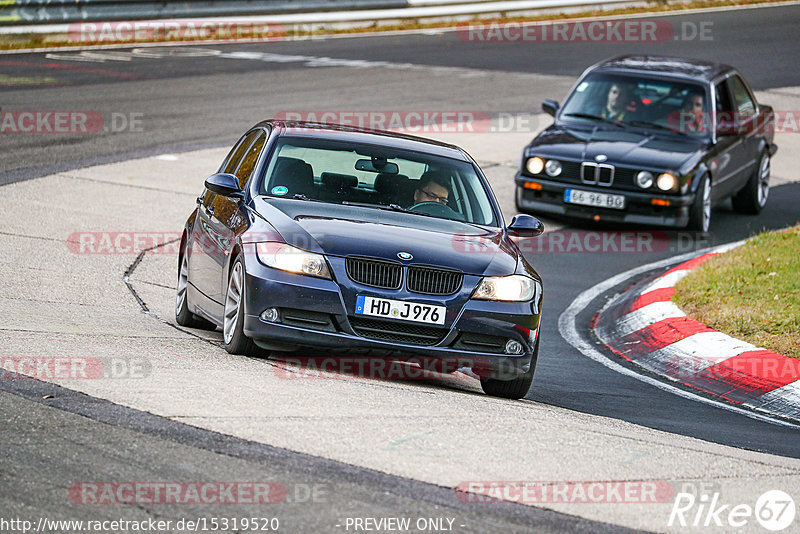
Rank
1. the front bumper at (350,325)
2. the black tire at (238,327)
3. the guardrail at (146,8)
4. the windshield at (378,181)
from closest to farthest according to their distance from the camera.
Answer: the front bumper at (350,325)
the black tire at (238,327)
the windshield at (378,181)
the guardrail at (146,8)

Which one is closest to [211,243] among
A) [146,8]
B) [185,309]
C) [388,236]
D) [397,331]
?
[185,309]

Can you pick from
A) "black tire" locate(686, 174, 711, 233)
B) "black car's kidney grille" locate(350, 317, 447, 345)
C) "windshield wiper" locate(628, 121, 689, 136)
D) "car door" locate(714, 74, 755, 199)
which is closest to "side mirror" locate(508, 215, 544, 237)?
"black car's kidney grille" locate(350, 317, 447, 345)

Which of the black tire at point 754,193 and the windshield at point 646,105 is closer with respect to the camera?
the windshield at point 646,105

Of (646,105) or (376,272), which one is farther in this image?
(646,105)

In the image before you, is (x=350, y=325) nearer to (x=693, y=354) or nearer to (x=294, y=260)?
(x=294, y=260)

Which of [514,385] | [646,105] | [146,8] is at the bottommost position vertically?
[514,385]

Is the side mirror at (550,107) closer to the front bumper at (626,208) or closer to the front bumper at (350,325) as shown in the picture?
the front bumper at (626,208)

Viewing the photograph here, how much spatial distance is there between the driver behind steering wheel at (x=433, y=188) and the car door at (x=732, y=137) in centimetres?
725

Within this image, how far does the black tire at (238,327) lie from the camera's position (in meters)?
→ 7.49

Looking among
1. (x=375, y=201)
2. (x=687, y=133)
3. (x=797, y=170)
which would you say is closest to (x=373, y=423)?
(x=375, y=201)

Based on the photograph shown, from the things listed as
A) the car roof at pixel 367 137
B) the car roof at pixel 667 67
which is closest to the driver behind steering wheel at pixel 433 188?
the car roof at pixel 367 137

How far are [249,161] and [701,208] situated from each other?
7.23 m

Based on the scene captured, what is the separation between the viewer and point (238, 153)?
9359 millimetres

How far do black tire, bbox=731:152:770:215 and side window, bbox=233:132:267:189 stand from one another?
9.17 m
